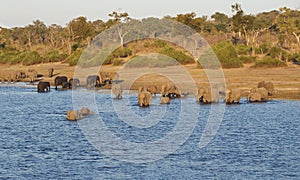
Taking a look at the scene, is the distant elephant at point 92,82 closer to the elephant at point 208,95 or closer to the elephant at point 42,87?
the elephant at point 42,87

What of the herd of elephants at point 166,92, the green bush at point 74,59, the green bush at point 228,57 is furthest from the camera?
the green bush at point 74,59

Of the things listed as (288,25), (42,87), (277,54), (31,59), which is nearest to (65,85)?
(42,87)

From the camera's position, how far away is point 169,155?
16719 mm

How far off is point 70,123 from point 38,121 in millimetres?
1666

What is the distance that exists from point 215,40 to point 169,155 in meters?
47.8

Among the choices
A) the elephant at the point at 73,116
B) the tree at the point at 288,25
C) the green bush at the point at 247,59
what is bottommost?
the elephant at the point at 73,116

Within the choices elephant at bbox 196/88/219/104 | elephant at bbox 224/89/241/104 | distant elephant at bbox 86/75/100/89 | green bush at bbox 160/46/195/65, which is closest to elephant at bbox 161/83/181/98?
elephant at bbox 196/88/219/104

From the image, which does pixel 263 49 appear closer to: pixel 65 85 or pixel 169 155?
pixel 65 85

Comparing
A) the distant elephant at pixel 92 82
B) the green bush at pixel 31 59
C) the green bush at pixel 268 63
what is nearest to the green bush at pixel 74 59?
the green bush at pixel 31 59

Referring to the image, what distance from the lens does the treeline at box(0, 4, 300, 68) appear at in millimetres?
47125

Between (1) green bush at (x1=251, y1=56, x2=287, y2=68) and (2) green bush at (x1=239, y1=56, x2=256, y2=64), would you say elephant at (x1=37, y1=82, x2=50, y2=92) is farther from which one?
(2) green bush at (x1=239, y1=56, x2=256, y2=64)

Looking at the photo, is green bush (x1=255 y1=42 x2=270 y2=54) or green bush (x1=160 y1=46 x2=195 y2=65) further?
green bush (x1=255 y1=42 x2=270 y2=54)

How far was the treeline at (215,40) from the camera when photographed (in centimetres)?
4712

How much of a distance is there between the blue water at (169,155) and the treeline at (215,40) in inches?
802
